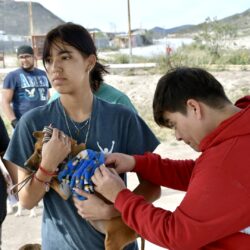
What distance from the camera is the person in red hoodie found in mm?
1225

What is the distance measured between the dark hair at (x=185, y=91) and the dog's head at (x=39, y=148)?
1.14 feet

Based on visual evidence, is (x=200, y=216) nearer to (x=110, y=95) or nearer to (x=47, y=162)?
(x=47, y=162)

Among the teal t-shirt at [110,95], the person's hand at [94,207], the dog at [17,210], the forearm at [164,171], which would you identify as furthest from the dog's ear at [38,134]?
the dog at [17,210]

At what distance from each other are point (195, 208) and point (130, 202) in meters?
0.25

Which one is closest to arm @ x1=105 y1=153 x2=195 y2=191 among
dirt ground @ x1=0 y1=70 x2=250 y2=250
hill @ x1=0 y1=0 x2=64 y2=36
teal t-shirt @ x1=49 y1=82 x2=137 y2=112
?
teal t-shirt @ x1=49 y1=82 x2=137 y2=112

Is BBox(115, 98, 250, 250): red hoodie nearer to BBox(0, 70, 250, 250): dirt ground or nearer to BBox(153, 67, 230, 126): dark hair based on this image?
BBox(153, 67, 230, 126): dark hair

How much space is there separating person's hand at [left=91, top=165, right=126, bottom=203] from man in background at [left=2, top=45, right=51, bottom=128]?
397cm

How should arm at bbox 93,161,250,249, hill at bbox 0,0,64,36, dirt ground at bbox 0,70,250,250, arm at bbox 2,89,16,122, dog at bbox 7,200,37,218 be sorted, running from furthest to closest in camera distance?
hill at bbox 0,0,64,36 → arm at bbox 2,89,16,122 → dog at bbox 7,200,37,218 → dirt ground at bbox 0,70,250,250 → arm at bbox 93,161,250,249

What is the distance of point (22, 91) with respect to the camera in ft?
17.9

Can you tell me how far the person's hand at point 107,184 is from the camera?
149 cm

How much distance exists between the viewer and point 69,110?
5.92ft

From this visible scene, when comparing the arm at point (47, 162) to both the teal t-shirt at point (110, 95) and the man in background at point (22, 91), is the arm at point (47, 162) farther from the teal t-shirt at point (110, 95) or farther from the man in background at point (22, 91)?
the man in background at point (22, 91)

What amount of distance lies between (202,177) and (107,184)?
14.2 inches

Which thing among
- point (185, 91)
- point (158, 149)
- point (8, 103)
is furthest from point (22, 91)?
point (185, 91)
